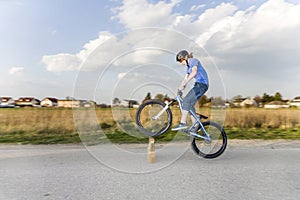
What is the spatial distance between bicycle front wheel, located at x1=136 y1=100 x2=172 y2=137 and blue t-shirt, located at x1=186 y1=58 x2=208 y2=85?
724mm

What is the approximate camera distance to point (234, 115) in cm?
971

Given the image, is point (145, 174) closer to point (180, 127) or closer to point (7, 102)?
point (180, 127)

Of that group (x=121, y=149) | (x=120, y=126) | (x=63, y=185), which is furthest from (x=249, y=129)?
(x=63, y=185)

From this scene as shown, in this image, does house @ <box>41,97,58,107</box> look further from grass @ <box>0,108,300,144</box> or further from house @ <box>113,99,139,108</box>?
house @ <box>113,99,139,108</box>

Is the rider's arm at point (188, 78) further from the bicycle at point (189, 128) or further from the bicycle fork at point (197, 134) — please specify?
the bicycle fork at point (197, 134)

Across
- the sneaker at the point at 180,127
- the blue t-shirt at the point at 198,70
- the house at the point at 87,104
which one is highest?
the blue t-shirt at the point at 198,70

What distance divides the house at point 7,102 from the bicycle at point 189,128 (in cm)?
539

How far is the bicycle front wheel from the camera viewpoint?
498 centimetres

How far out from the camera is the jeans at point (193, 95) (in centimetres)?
496

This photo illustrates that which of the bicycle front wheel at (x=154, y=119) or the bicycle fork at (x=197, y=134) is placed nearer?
the bicycle front wheel at (x=154, y=119)

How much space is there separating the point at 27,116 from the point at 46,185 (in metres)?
5.88

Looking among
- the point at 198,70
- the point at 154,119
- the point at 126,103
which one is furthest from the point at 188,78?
the point at 126,103

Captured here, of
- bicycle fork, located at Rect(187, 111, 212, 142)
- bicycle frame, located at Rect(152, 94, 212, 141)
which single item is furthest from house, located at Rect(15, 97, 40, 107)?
bicycle fork, located at Rect(187, 111, 212, 142)

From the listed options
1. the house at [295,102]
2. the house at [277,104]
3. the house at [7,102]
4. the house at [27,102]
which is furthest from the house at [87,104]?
the house at [295,102]
